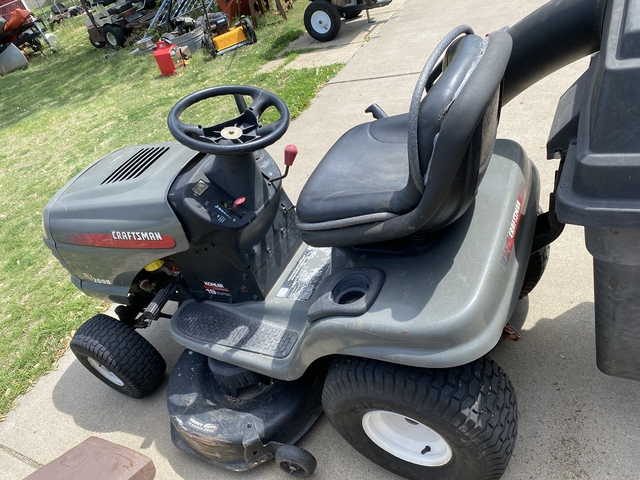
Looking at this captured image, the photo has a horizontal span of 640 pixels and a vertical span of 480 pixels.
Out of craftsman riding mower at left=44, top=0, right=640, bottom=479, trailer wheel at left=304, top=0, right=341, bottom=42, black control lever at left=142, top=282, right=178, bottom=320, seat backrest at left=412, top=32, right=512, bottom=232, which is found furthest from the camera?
trailer wheel at left=304, top=0, right=341, bottom=42

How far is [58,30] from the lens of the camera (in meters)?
15.8

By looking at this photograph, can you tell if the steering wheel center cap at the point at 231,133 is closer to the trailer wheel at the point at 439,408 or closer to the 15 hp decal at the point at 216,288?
the 15 hp decal at the point at 216,288

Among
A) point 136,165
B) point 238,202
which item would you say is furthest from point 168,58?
point 238,202

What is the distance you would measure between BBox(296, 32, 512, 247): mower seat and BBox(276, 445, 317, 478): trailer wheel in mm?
810

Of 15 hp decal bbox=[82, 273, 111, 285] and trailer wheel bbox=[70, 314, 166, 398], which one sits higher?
15 hp decal bbox=[82, 273, 111, 285]

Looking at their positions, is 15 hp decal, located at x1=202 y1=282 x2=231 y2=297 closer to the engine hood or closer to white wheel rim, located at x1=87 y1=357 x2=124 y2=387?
the engine hood

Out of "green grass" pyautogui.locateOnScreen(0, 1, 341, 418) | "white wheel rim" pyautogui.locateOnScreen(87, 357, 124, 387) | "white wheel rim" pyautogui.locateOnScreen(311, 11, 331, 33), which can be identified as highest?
"white wheel rim" pyautogui.locateOnScreen(311, 11, 331, 33)

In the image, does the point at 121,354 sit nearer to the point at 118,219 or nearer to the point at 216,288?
the point at 216,288

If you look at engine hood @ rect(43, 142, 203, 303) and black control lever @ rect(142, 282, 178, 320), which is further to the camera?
black control lever @ rect(142, 282, 178, 320)

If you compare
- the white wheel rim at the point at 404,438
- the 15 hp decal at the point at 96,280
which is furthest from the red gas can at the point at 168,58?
the white wheel rim at the point at 404,438

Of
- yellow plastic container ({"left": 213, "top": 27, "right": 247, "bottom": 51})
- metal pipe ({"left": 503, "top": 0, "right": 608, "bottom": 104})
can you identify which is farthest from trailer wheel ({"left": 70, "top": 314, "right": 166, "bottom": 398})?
yellow plastic container ({"left": 213, "top": 27, "right": 247, "bottom": 51})

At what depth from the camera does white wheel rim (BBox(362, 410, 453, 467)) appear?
1.78 metres

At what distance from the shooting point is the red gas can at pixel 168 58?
7.94 metres

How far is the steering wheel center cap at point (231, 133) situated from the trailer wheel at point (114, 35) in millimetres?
10448
